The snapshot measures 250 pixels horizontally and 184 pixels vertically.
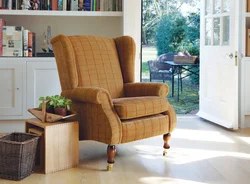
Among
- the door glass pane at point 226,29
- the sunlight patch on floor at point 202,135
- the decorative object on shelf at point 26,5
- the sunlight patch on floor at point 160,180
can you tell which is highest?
the decorative object on shelf at point 26,5

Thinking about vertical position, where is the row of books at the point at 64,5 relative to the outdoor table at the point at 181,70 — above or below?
above

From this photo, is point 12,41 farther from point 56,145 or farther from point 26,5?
point 56,145

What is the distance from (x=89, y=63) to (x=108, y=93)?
573 millimetres

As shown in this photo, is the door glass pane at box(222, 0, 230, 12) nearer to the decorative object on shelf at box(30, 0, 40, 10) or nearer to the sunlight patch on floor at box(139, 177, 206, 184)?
the decorative object on shelf at box(30, 0, 40, 10)

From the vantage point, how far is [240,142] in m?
3.64

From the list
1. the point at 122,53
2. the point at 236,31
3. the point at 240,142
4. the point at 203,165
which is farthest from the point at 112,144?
the point at 236,31

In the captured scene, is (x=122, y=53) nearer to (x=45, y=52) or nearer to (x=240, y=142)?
→ (x=45, y=52)

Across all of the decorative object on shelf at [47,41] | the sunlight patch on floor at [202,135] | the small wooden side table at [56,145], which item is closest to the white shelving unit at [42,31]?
the decorative object on shelf at [47,41]

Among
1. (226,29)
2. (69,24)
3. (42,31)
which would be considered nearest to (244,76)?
(226,29)

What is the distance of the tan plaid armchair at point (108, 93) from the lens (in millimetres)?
2781

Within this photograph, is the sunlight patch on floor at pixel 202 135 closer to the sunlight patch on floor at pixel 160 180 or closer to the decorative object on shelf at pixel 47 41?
the sunlight patch on floor at pixel 160 180

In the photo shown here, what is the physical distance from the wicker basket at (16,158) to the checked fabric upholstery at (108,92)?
468 mm

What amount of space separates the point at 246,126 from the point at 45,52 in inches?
92.7

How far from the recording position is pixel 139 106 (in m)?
2.87
